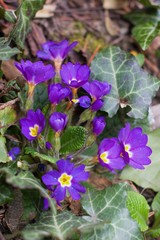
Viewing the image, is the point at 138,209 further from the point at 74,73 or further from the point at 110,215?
the point at 74,73

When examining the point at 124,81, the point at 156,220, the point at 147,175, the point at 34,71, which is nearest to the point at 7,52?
the point at 34,71

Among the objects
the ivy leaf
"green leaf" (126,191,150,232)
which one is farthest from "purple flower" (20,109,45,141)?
the ivy leaf

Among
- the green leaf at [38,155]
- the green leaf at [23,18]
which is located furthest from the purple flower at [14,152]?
the green leaf at [23,18]

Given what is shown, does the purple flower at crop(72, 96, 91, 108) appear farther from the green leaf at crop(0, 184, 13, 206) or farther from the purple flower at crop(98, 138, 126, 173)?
the green leaf at crop(0, 184, 13, 206)

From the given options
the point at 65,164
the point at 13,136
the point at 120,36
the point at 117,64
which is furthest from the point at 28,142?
the point at 120,36

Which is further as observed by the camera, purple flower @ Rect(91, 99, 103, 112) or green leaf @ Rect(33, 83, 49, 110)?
green leaf @ Rect(33, 83, 49, 110)

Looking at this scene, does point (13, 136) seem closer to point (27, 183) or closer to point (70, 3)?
point (27, 183)

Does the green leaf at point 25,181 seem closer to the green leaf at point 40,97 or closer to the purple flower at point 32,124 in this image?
the purple flower at point 32,124
